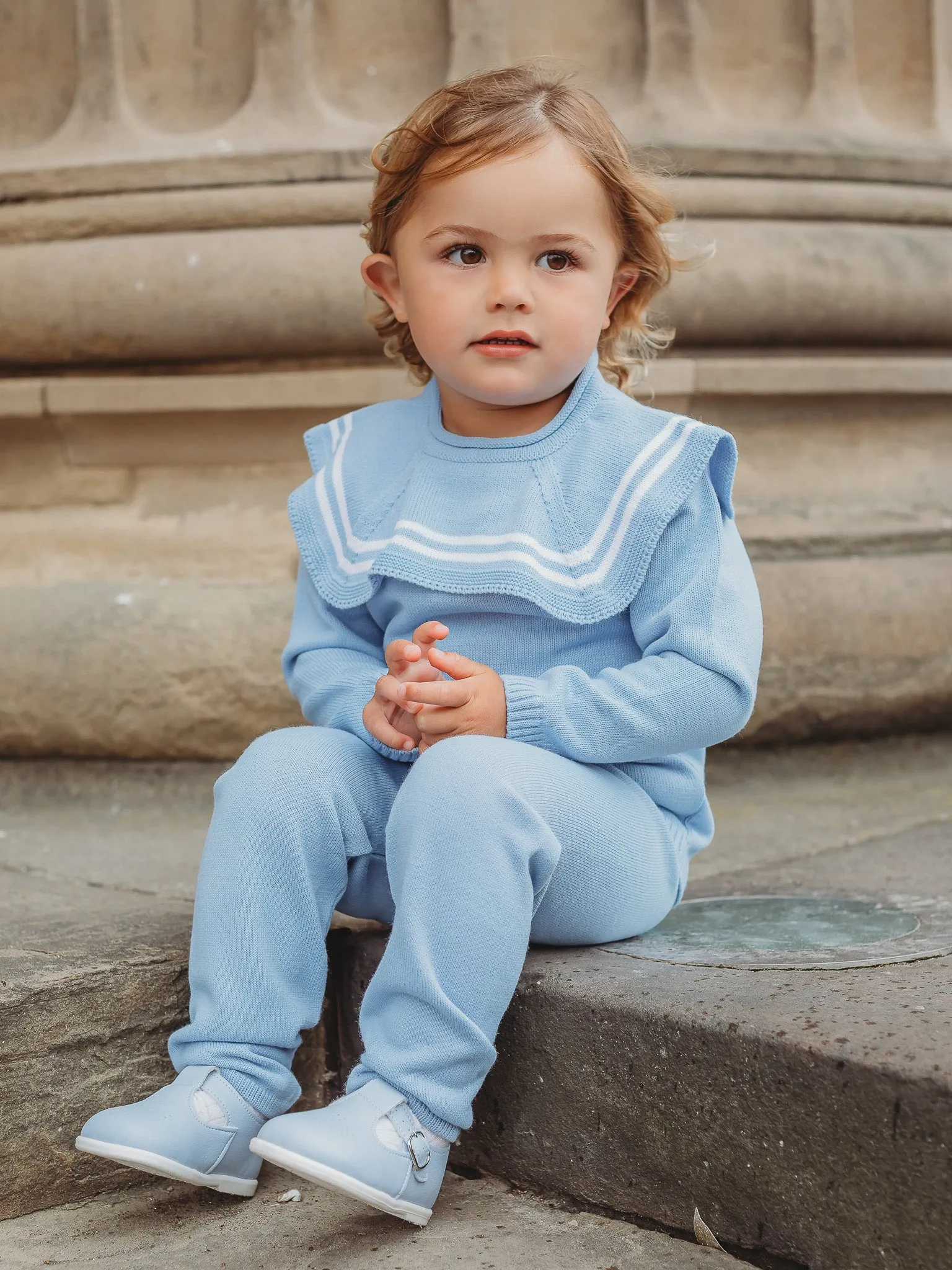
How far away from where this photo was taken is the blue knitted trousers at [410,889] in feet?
4.36

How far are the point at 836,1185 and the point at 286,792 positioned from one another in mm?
629

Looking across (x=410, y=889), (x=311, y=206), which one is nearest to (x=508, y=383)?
(x=410, y=889)

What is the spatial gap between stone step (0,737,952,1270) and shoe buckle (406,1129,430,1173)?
175 mm

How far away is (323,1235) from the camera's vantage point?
4.39 ft

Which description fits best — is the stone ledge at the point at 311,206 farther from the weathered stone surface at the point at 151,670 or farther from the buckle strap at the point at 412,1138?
the buckle strap at the point at 412,1138

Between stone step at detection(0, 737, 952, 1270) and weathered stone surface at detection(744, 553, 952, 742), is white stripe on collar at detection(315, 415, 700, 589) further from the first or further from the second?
weathered stone surface at detection(744, 553, 952, 742)

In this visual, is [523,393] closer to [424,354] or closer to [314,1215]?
[424,354]

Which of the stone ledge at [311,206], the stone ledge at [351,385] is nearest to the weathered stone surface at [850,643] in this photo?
the stone ledge at [351,385]

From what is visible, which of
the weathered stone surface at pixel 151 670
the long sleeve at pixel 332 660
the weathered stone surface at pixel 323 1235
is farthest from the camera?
the weathered stone surface at pixel 151 670

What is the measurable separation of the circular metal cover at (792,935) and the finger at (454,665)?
1.10 feet

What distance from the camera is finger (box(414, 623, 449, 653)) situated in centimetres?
144

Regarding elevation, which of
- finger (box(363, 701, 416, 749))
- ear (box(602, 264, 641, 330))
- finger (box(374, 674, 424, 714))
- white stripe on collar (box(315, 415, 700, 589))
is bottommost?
finger (box(363, 701, 416, 749))

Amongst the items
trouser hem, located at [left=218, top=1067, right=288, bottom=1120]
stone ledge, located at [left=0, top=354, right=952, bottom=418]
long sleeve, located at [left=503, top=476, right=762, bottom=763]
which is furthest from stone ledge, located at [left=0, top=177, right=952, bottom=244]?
trouser hem, located at [left=218, top=1067, right=288, bottom=1120]

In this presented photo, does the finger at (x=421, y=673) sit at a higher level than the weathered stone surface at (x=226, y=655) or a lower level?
higher
